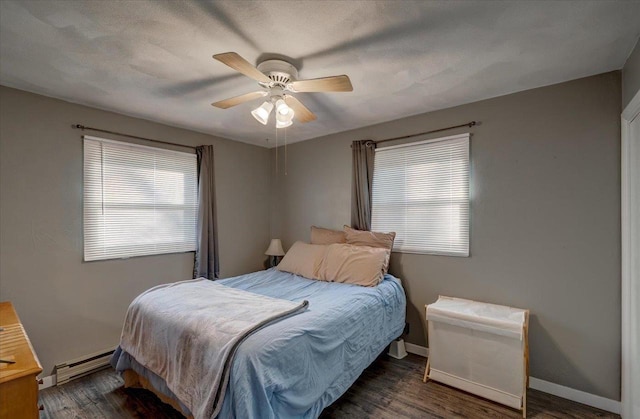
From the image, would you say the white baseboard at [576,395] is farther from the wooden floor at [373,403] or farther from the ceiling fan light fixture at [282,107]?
the ceiling fan light fixture at [282,107]

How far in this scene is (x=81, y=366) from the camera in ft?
8.27

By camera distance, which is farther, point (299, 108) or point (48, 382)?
point (48, 382)

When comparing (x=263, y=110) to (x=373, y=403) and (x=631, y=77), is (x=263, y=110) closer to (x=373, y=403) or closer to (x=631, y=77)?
(x=373, y=403)

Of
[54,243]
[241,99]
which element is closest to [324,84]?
[241,99]

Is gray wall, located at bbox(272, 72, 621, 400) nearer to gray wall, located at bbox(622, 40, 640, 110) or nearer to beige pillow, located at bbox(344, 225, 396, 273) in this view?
gray wall, located at bbox(622, 40, 640, 110)

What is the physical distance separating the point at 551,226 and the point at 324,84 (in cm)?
209

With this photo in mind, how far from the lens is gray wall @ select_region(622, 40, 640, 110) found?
1726 mm

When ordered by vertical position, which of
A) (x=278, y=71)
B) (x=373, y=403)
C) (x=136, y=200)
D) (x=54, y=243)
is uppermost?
(x=278, y=71)

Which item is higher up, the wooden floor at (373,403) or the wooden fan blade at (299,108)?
the wooden fan blade at (299,108)

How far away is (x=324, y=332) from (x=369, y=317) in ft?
1.94

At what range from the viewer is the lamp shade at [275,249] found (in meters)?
3.94

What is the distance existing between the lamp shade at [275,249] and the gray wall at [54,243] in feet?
4.36

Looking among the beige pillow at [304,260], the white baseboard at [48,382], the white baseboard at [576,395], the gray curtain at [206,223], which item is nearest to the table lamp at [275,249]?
the beige pillow at [304,260]

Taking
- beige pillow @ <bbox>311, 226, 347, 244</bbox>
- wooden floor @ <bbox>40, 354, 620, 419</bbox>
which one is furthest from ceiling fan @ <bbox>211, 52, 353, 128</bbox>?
wooden floor @ <bbox>40, 354, 620, 419</bbox>
